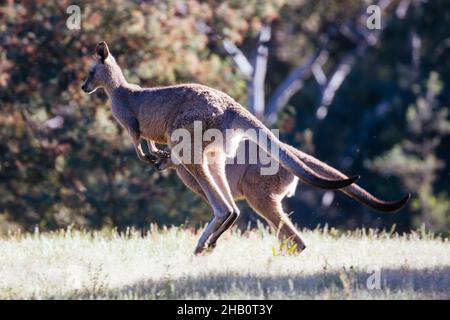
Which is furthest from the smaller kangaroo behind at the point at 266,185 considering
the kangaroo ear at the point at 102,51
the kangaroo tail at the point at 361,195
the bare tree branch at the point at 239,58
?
the bare tree branch at the point at 239,58

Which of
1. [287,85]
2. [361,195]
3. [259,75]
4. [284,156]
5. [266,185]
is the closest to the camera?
[284,156]

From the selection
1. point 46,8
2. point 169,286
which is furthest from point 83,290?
point 46,8

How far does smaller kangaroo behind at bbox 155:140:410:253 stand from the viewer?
9953 millimetres

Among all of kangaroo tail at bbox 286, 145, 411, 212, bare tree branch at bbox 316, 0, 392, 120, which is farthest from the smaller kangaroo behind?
bare tree branch at bbox 316, 0, 392, 120

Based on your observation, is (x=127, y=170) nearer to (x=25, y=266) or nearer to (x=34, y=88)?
(x=34, y=88)

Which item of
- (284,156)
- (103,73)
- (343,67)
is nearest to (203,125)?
(284,156)

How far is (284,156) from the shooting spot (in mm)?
8688

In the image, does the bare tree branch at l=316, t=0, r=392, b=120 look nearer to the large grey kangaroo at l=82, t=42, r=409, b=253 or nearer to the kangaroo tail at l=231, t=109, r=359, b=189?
the large grey kangaroo at l=82, t=42, r=409, b=253

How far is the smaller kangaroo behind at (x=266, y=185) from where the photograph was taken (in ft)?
32.7

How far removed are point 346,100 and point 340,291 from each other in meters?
23.9

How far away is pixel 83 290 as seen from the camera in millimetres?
7941

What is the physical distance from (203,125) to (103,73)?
5.49 feet

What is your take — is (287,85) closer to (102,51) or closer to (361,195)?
(102,51)

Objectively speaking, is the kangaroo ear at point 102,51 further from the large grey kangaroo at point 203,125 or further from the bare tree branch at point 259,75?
the bare tree branch at point 259,75
